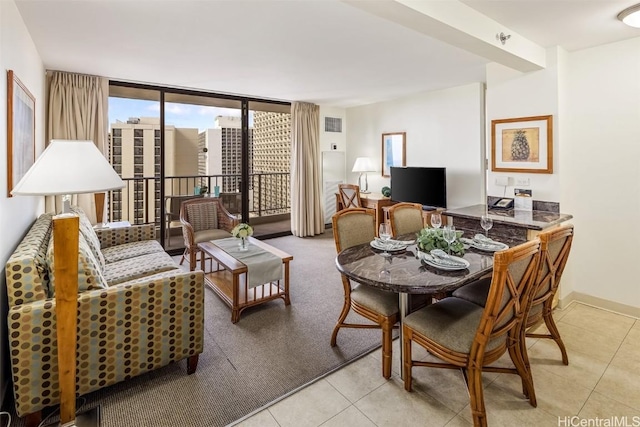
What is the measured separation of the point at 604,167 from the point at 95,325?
13.2 ft

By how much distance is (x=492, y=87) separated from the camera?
345cm

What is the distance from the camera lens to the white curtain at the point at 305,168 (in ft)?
19.4

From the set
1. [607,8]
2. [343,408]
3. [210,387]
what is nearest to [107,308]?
[210,387]

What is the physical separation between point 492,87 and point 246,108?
366 cm

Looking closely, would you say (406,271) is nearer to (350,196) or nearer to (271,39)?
(271,39)

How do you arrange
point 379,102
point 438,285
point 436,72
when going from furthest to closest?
point 379,102
point 436,72
point 438,285

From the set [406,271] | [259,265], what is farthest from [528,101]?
[259,265]

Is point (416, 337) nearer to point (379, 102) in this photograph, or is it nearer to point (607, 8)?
point (607, 8)

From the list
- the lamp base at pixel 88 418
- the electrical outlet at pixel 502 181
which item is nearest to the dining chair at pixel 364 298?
the lamp base at pixel 88 418

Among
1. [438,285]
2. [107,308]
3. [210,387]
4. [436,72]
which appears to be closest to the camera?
[438,285]

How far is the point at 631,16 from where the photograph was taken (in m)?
2.27

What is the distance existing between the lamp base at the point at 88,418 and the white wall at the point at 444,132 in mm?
4589

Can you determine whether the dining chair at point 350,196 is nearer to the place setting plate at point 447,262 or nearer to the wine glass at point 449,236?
the wine glass at point 449,236

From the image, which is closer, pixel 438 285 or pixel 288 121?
pixel 438 285
